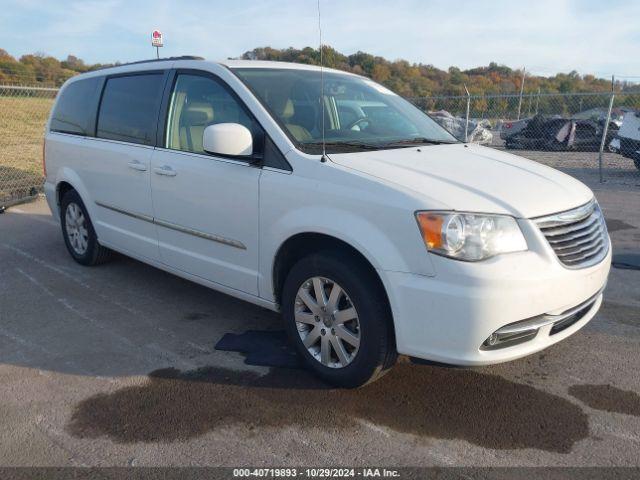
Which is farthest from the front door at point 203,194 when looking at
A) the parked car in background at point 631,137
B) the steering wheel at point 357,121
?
the parked car in background at point 631,137

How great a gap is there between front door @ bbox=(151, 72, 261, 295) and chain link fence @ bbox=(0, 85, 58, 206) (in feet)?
18.9

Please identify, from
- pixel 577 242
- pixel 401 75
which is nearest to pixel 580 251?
pixel 577 242

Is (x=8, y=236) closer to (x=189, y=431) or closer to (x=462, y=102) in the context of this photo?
(x=189, y=431)

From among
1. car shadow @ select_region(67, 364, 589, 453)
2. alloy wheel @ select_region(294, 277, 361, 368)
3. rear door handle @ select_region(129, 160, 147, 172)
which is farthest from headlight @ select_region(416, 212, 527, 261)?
rear door handle @ select_region(129, 160, 147, 172)

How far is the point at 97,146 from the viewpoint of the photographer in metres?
5.00

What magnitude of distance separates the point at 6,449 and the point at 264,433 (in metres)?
1.23

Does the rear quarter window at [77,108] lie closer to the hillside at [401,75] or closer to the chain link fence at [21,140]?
the hillside at [401,75]

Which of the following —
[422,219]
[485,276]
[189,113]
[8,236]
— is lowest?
[8,236]

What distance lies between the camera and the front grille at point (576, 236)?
2.99m

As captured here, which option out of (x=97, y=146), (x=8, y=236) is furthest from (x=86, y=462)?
(x=8, y=236)

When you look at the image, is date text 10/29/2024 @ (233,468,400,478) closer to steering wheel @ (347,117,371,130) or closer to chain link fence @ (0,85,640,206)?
steering wheel @ (347,117,371,130)

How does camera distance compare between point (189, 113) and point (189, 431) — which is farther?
point (189, 113)

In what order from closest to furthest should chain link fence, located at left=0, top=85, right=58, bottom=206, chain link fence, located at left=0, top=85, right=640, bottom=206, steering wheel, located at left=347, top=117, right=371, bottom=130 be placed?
1. steering wheel, located at left=347, top=117, right=371, bottom=130
2. chain link fence, located at left=0, top=85, right=58, bottom=206
3. chain link fence, located at left=0, top=85, right=640, bottom=206

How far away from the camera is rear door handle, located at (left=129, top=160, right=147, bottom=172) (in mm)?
4348
